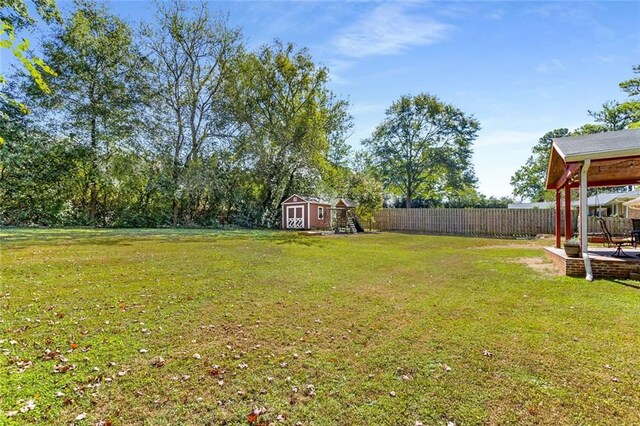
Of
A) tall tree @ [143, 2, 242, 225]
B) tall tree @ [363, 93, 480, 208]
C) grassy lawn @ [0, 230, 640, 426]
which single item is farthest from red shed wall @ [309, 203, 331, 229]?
grassy lawn @ [0, 230, 640, 426]

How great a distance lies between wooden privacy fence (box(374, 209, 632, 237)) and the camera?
63.6 ft

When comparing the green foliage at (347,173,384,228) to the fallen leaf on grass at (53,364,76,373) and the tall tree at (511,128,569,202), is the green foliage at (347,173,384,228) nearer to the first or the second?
the fallen leaf on grass at (53,364,76,373)

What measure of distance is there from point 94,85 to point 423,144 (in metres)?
26.8

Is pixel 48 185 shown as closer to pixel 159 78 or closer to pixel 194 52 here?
pixel 159 78

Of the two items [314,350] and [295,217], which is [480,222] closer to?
[295,217]

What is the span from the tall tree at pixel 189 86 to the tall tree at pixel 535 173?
110 feet

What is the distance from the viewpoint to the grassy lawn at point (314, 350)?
2330mm

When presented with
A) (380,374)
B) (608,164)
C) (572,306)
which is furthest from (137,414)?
(608,164)

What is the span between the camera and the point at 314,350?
10.8 ft

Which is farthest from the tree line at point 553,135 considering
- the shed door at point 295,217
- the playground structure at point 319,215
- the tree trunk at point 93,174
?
the tree trunk at point 93,174

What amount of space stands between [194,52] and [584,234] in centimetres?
2413

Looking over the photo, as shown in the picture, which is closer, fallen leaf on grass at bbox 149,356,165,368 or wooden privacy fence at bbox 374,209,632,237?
fallen leaf on grass at bbox 149,356,165,368

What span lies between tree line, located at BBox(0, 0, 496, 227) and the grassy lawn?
1627cm

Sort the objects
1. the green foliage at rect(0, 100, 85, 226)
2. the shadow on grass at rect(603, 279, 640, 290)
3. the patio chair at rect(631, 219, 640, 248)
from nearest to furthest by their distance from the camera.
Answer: the shadow on grass at rect(603, 279, 640, 290), the patio chair at rect(631, 219, 640, 248), the green foliage at rect(0, 100, 85, 226)
